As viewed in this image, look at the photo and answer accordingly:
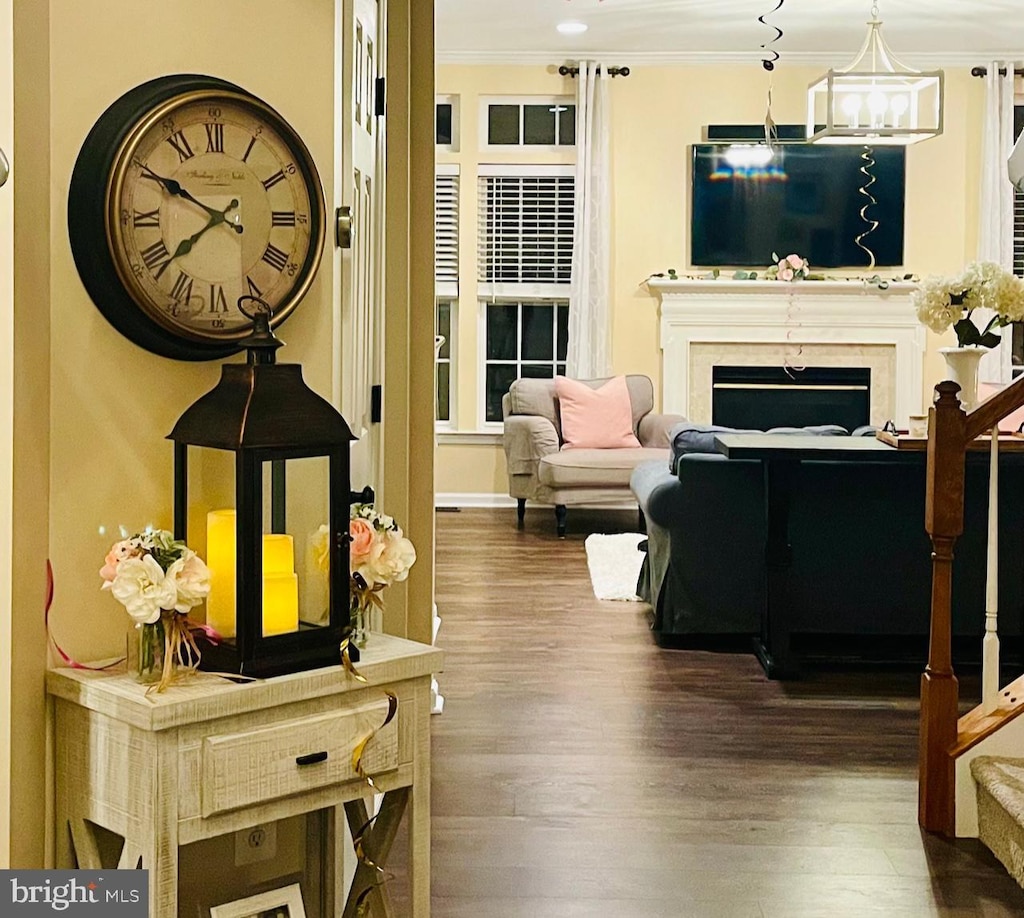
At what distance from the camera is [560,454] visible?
8383 millimetres

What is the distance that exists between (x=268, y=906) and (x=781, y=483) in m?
3.19

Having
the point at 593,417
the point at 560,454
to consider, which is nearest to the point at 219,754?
the point at 560,454

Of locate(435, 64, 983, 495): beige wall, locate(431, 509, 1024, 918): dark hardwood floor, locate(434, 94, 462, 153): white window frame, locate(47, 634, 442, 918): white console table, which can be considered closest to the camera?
locate(47, 634, 442, 918): white console table

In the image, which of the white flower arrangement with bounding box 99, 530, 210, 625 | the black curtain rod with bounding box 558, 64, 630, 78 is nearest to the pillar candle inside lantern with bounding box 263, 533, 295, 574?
the white flower arrangement with bounding box 99, 530, 210, 625

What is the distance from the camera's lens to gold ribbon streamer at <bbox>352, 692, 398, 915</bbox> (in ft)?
7.06

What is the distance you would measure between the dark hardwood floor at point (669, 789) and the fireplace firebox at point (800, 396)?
384cm

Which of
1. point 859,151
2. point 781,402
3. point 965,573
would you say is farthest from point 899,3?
point 965,573

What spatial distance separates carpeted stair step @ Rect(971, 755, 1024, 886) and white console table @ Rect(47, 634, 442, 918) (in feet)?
4.84

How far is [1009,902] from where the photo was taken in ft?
9.57

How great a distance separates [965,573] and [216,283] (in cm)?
377

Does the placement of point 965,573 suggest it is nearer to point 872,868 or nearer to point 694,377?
point 872,868

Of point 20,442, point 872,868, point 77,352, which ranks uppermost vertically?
point 77,352

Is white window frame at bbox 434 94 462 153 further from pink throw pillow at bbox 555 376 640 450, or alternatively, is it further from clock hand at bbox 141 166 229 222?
clock hand at bbox 141 166 229 222
